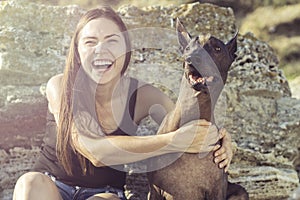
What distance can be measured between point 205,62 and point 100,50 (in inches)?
26.4

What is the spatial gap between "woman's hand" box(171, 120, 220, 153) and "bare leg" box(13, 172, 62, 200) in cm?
71

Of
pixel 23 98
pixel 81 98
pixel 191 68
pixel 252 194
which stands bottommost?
pixel 252 194

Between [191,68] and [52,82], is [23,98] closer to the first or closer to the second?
[52,82]

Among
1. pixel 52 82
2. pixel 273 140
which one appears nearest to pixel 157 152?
pixel 52 82

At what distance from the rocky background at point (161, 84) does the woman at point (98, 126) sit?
0.76m

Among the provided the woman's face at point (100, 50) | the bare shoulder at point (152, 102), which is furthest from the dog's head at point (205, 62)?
the bare shoulder at point (152, 102)

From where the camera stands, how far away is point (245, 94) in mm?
5121

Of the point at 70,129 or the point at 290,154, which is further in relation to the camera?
the point at 290,154

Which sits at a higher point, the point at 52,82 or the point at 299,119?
the point at 52,82

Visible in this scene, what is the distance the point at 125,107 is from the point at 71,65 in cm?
42

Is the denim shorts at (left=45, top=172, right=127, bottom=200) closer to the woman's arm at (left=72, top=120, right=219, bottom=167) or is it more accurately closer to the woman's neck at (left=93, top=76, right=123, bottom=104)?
the woman's arm at (left=72, top=120, right=219, bottom=167)

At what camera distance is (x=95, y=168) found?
355 centimetres

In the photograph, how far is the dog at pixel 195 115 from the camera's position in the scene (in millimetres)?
3047

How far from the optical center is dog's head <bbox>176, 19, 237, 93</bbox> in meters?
3.02
